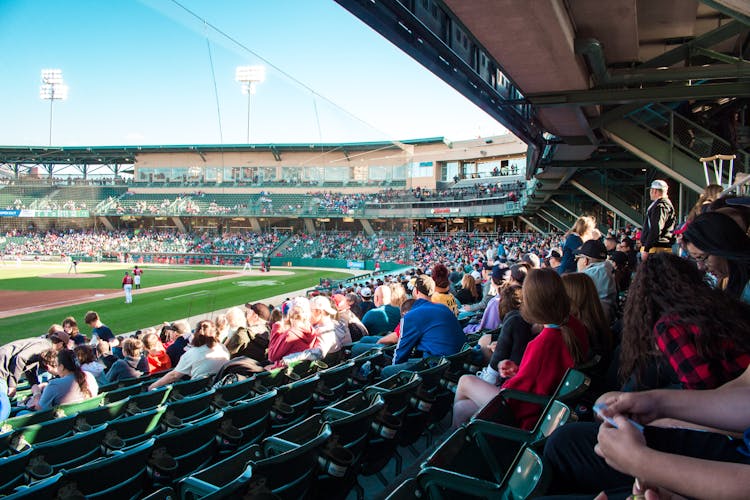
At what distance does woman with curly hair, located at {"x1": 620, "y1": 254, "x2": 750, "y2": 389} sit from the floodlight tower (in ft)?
34.3

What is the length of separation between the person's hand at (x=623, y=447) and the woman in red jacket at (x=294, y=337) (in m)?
4.44

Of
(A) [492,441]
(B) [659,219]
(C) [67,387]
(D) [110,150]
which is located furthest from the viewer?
(D) [110,150]

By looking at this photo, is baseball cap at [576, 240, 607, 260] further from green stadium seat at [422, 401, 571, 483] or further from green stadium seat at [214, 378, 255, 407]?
green stadium seat at [214, 378, 255, 407]

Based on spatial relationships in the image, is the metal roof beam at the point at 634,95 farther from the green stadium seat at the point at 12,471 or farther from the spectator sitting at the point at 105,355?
the spectator sitting at the point at 105,355

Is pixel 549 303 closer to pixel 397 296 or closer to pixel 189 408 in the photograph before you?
pixel 189 408

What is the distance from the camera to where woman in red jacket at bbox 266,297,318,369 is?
570cm

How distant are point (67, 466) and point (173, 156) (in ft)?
52.7

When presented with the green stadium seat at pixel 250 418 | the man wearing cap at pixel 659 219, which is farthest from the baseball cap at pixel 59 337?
the man wearing cap at pixel 659 219

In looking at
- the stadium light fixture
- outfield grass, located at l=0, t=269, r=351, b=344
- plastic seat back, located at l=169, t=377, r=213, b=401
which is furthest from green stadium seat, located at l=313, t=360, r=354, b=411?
the stadium light fixture

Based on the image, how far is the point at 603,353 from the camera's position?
402 cm

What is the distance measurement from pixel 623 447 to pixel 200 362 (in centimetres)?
509

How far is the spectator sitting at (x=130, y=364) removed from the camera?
21.2 ft

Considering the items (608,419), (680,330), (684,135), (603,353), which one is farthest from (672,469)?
(684,135)

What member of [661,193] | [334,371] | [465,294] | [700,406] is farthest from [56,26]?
[700,406]
